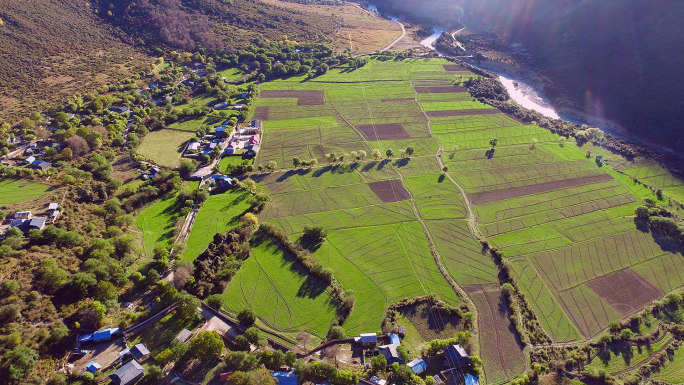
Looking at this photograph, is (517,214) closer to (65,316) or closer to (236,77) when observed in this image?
(65,316)

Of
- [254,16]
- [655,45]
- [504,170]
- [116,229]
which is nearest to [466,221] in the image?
[504,170]

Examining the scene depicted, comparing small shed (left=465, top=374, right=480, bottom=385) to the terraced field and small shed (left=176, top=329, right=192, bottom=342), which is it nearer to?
the terraced field

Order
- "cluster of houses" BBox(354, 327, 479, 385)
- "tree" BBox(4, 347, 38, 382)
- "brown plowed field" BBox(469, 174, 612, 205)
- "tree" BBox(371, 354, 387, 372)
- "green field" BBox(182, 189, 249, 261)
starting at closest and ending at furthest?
"tree" BBox(4, 347, 38, 382)
"tree" BBox(371, 354, 387, 372)
"cluster of houses" BBox(354, 327, 479, 385)
"green field" BBox(182, 189, 249, 261)
"brown plowed field" BBox(469, 174, 612, 205)

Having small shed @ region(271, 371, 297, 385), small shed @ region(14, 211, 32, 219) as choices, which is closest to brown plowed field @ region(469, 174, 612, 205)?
small shed @ region(271, 371, 297, 385)

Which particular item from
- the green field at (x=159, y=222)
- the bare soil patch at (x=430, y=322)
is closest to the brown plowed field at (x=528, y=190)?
the bare soil patch at (x=430, y=322)

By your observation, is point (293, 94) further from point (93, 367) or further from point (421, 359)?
point (421, 359)

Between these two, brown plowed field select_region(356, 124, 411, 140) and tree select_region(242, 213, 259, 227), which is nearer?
tree select_region(242, 213, 259, 227)
